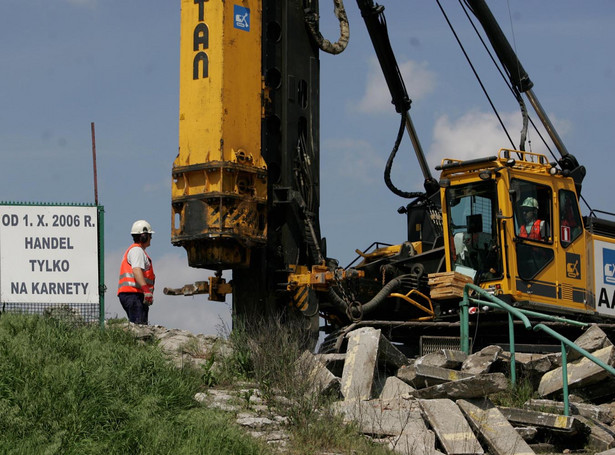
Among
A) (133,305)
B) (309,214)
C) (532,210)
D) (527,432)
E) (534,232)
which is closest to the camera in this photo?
(527,432)

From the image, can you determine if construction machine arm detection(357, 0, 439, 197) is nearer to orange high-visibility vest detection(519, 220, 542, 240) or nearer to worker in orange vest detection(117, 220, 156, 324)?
orange high-visibility vest detection(519, 220, 542, 240)

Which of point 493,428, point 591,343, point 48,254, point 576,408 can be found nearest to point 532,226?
point 591,343

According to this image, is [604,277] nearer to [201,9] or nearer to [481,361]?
[481,361]

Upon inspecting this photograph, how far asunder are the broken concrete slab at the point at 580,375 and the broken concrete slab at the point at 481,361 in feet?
2.22

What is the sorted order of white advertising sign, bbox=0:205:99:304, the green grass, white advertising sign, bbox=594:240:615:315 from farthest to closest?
white advertising sign, bbox=594:240:615:315, white advertising sign, bbox=0:205:99:304, the green grass

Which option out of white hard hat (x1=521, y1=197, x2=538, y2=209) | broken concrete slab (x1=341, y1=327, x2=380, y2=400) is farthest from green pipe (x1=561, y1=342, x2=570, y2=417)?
white hard hat (x1=521, y1=197, x2=538, y2=209)

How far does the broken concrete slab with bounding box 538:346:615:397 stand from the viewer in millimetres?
13539

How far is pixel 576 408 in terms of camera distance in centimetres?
1312

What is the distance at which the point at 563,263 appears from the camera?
17.3 meters

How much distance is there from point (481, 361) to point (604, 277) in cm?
518

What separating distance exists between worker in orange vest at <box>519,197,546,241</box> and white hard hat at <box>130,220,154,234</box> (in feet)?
18.4

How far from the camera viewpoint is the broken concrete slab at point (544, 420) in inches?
480

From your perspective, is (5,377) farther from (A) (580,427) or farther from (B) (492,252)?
(B) (492,252)

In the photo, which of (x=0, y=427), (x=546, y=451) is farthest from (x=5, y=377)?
(x=546, y=451)
